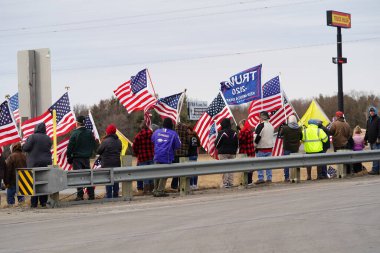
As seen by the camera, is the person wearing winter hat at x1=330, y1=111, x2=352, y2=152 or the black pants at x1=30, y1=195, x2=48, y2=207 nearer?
the black pants at x1=30, y1=195, x2=48, y2=207

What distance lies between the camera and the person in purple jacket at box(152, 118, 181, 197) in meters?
17.4

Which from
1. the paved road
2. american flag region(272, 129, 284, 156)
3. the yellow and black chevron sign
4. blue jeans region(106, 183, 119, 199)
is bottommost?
the paved road

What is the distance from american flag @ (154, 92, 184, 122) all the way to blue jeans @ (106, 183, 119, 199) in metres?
3.83

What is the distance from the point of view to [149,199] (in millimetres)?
16938

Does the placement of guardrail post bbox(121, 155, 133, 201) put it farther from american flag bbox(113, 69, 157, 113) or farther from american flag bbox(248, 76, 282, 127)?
american flag bbox(248, 76, 282, 127)

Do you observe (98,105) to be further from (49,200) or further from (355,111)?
(49,200)

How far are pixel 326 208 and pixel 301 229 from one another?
254 centimetres

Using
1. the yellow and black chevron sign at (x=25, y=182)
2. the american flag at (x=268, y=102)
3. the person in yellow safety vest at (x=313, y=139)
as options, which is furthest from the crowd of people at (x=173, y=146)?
the american flag at (x=268, y=102)

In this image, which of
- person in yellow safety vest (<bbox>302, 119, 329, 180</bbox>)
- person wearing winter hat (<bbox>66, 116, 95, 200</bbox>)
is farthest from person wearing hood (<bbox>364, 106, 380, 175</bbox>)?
person wearing winter hat (<bbox>66, 116, 95, 200</bbox>)

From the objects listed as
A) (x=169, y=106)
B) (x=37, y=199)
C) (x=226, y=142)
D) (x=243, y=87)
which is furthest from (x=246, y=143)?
(x=37, y=199)

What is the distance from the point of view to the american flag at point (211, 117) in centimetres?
2117

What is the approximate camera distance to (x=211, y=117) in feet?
70.1

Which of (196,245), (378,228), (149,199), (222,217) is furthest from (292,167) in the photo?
(196,245)

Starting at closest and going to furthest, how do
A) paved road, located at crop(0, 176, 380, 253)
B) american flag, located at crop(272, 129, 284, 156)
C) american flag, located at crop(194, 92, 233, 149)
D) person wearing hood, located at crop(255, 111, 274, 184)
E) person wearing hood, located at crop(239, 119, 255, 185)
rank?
1. paved road, located at crop(0, 176, 380, 253)
2. person wearing hood, located at crop(239, 119, 255, 185)
3. person wearing hood, located at crop(255, 111, 274, 184)
4. american flag, located at crop(194, 92, 233, 149)
5. american flag, located at crop(272, 129, 284, 156)
